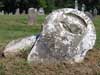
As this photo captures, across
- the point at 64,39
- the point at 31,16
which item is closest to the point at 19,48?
the point at 64,39

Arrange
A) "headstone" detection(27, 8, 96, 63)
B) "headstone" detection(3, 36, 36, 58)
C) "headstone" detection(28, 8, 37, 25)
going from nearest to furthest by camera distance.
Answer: "headstone" detection(27, 8, 96, 63), "headstone" detection(3, 36, 36, 58), "headstone" detection(28, 8, 37, 25)

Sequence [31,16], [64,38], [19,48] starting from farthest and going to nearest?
1. [31,16]
2. [19,48]
3. [64,38]

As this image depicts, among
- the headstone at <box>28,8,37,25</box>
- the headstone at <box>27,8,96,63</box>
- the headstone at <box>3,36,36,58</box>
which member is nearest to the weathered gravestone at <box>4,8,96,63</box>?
the headstone at <box>27,8,96,63</box>

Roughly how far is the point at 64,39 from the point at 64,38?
0.07 ft

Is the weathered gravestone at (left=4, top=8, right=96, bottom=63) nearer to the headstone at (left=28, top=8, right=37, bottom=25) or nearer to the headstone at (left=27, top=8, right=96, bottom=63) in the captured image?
the headstone at (left=27, top=8, right=96, bottom=63)

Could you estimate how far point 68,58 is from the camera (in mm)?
9477

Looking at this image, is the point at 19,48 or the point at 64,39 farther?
the point at 19,48

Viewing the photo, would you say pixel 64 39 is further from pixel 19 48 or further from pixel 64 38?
pixel 19 48

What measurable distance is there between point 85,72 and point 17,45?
2.07m

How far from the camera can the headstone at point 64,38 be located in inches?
372

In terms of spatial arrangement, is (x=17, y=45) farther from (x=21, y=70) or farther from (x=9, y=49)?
(x=21, y=70)

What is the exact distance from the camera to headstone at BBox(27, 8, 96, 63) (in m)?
9.45

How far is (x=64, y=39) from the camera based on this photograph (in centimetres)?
945

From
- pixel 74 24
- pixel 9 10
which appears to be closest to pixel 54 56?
pixel 74 24
